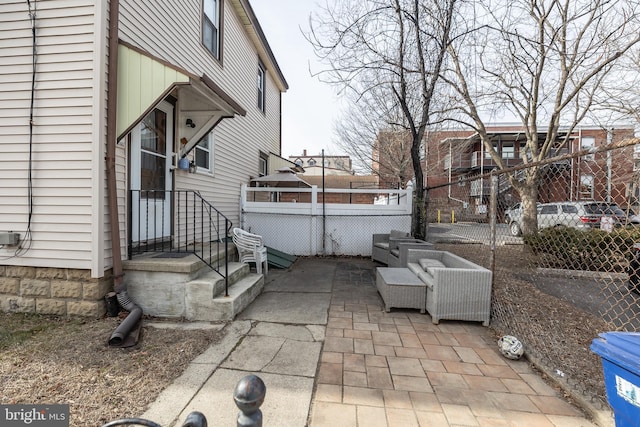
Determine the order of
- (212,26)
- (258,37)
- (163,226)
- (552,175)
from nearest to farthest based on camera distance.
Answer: (163,226) < (552,175) < (212,26) < (258,37)

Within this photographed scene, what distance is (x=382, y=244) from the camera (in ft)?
22.8

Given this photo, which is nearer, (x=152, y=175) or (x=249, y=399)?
(x=249, y=399)

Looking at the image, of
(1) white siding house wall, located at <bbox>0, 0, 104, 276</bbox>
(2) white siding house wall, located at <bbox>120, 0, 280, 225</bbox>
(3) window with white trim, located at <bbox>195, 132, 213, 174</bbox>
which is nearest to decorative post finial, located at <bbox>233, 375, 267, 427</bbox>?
(1) white siding house wall, located at <bbox>0, 0, 104, 276</bbox>

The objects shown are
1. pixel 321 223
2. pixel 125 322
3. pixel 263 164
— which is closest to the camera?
pixel 125 322

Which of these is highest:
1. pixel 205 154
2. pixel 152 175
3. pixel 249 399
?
pixel 205 154

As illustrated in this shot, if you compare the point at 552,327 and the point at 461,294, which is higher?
the point at 461,294

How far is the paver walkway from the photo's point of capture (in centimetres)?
203

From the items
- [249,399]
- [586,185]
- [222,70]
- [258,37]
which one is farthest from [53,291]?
[258,37]

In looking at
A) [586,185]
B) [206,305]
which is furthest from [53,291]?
[586,185]

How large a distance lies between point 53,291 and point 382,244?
18.5 ft

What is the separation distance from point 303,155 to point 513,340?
38973mm

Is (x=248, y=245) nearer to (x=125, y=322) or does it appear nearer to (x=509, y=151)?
(x=125, y=322)

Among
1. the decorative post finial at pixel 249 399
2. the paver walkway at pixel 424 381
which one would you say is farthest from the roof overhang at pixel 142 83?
the decorative post finial at pixel 249 399

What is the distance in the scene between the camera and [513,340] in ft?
9.47
